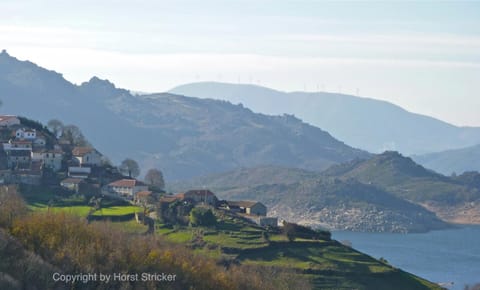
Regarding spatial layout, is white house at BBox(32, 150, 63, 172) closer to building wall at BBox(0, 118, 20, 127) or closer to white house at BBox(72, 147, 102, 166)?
white house at BBox(72, 147, 102, 166)

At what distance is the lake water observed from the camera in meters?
119

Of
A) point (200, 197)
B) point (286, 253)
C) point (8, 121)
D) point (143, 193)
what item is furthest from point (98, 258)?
point (8, 121)

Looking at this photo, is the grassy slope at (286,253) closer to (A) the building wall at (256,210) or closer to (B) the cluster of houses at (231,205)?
(B) the cluster of houses at (231,205)

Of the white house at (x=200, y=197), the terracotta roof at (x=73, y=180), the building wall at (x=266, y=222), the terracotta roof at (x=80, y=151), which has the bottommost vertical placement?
the building wall at (x=266, y=222)

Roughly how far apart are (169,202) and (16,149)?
17784 millimetres

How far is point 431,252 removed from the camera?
151 meters

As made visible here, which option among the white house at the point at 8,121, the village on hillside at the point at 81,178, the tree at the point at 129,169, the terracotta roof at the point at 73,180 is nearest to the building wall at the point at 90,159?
the village on hillside at the point at 81,178

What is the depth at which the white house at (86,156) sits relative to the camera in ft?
307

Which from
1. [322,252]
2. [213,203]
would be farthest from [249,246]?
[213,203]

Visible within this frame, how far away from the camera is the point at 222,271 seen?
53500 mm

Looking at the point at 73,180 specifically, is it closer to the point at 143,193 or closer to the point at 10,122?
the point at 143,193

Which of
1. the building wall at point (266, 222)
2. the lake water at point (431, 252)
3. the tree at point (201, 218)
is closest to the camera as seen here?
the tree at point (201, 218)

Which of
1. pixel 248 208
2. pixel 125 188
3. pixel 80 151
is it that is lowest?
pixel 248 208

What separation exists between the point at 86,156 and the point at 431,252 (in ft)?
241
